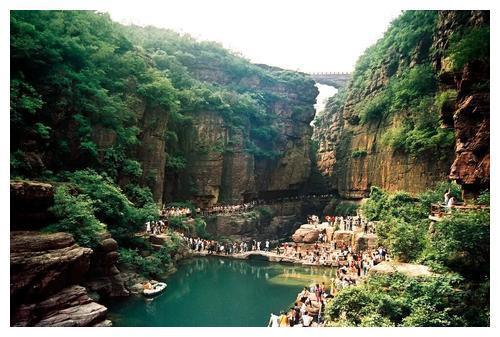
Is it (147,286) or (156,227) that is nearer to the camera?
(147,286)

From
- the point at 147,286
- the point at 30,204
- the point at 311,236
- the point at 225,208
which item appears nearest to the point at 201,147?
the point at 225,208

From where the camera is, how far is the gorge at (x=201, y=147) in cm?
1032

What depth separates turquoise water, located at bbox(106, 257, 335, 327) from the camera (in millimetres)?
10883

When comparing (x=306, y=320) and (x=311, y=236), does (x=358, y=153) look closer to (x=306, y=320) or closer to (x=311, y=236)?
(x=311, y=236)

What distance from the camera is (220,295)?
44.4 ft

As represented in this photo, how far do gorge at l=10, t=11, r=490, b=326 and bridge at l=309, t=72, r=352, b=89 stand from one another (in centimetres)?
547

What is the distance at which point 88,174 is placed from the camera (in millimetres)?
14516

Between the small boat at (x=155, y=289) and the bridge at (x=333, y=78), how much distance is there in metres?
36.0

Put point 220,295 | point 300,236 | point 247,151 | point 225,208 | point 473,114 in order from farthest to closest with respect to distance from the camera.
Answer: point 247,151 < point 225,208 < point 300,236 < point 220,295 < point 473,114

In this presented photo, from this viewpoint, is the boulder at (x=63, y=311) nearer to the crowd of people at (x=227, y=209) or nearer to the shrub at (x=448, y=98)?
the shrub at (x=448, y=98)

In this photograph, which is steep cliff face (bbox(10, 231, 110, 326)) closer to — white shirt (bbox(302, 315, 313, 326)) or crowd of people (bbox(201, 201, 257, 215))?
white shirt (bbox(302, 315, 313, 326))

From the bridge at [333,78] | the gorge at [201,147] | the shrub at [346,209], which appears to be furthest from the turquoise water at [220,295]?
the bridge at [333,78]

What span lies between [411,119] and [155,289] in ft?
56.5
